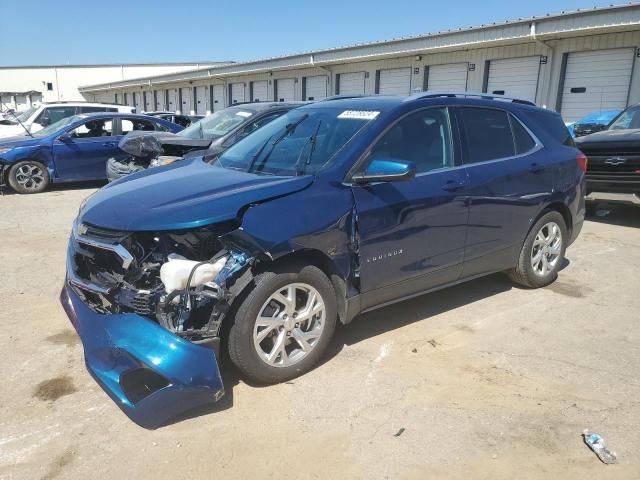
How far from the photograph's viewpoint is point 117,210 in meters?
3.11

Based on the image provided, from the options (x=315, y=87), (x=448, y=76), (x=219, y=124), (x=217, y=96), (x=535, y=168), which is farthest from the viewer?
(x=217, y=96)

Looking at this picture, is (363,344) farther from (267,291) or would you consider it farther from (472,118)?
(472,118)

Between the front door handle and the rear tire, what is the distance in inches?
47.4

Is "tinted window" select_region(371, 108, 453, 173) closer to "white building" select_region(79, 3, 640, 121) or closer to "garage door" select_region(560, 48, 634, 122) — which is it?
"white building" select_region(79, 3, 640, 121)

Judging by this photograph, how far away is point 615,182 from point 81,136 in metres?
9.95

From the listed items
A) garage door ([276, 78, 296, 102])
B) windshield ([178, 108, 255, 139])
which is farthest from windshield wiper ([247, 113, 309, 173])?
garage door ([276, 78, 296, 102])

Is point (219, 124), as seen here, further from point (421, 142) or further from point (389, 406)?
point (389, 406)

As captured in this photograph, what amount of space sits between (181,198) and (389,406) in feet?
5.78

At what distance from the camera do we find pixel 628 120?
8.85 metres

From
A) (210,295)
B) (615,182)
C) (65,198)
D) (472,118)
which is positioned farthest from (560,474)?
(65,198)

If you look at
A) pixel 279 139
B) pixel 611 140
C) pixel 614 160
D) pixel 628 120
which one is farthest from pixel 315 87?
pixel 279 139

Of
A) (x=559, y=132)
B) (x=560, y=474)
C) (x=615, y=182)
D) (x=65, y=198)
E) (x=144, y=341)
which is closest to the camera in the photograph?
(x=560, y=474)

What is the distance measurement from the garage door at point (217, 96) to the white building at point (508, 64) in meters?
6.36

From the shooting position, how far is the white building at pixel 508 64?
13.7 m
